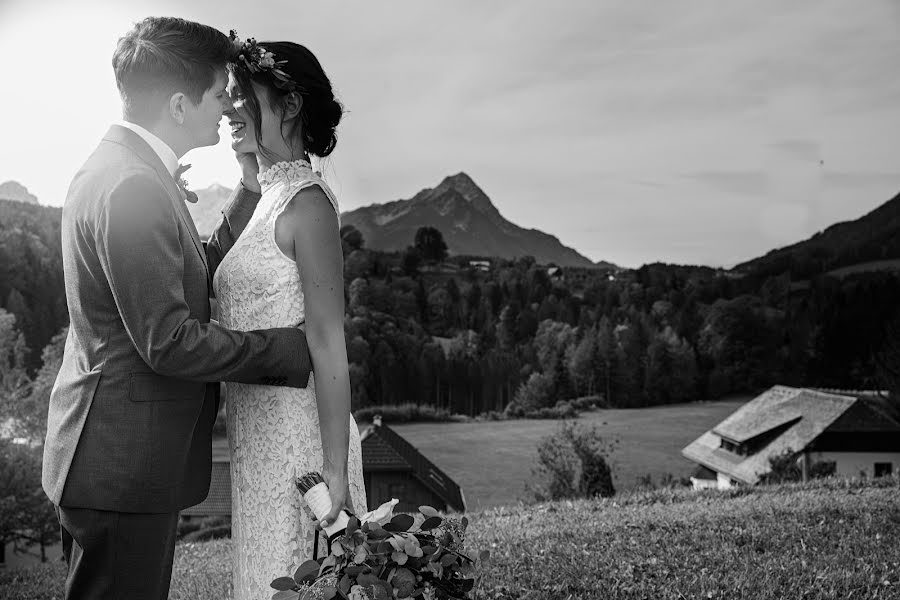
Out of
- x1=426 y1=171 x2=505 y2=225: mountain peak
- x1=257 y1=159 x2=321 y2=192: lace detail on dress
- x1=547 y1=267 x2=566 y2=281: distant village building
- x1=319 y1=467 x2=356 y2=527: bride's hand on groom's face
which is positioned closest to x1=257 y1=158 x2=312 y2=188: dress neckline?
x1=257 y1=159 x2=321 y2=192: lace detail on dress

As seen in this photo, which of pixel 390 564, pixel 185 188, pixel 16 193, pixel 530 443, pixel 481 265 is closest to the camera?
pixel 390 564

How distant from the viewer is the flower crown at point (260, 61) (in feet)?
6.40

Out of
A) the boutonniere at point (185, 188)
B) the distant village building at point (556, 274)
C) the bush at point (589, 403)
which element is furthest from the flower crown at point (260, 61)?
the distant village building at point (556, 274)

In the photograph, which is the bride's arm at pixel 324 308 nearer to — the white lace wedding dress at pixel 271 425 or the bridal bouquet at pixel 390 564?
the white lace wedding dress at pixel 271 425

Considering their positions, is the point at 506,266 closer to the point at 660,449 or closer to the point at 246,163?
the point at 660,449

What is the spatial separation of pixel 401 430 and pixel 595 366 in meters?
11.5

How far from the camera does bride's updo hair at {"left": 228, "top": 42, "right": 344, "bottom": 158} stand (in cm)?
199

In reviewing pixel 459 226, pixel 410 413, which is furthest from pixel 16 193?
pixel 459 226

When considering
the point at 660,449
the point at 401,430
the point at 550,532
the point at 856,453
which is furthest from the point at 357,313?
the point at 550,532

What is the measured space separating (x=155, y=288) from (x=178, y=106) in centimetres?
51

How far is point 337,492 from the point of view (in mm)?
1881

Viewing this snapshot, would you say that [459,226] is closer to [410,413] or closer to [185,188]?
[410,413]

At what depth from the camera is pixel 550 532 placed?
14.9ft

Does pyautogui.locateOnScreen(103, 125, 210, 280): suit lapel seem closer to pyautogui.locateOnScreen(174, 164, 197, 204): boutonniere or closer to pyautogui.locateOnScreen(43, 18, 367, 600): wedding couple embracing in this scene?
pyautogui.locateOnScreen(43, 18, 367, 600): wedding couple embracing
